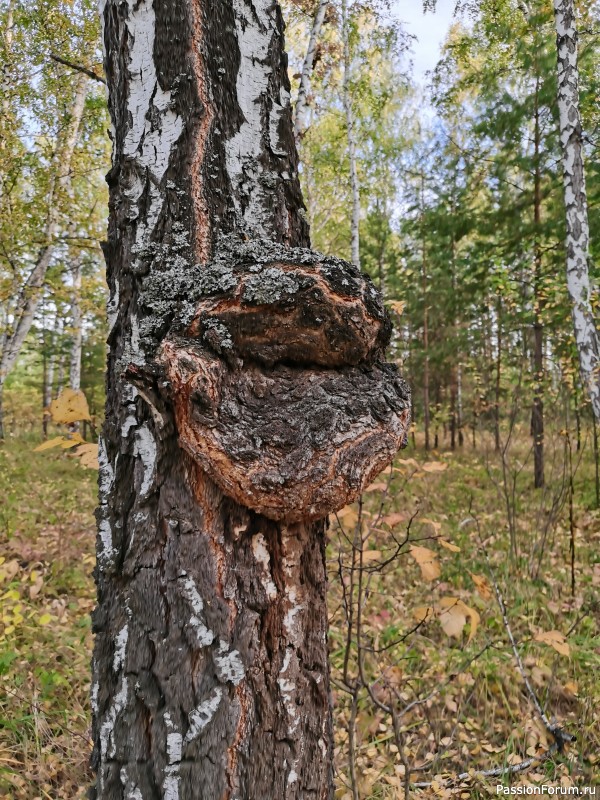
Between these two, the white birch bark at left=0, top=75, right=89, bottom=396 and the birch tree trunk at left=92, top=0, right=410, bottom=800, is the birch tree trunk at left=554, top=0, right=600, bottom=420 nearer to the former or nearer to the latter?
the birch tree trunk at left=92, top=0, right=410, bottom=800

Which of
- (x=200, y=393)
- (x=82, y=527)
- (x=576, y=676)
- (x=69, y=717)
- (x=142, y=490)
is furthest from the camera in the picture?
(x=82, y=527)

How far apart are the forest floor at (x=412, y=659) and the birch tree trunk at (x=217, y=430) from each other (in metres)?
1.03

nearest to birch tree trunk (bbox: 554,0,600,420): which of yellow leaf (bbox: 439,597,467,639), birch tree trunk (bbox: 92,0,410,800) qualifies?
yellow leaf (bbox: 439,597,467,639)

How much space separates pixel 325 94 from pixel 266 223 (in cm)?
1339

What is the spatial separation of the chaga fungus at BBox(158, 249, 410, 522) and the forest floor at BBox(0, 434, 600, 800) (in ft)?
4.00

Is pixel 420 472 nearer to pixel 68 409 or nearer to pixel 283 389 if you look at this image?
pixel 68 409

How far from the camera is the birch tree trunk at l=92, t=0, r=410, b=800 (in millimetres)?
886

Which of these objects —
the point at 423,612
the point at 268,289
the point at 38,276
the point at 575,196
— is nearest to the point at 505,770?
the point at 423,612

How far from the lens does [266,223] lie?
42.8 inches

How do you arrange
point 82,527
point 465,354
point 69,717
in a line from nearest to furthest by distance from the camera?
point 69,717 < point 82,527 < point 465,354

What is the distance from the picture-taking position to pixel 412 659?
3.49 meters

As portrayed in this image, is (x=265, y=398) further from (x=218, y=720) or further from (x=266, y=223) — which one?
(x=218, y=720)

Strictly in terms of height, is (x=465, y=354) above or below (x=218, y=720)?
above

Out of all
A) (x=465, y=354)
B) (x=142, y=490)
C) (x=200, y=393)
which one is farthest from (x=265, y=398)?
(x=465, y=354)
